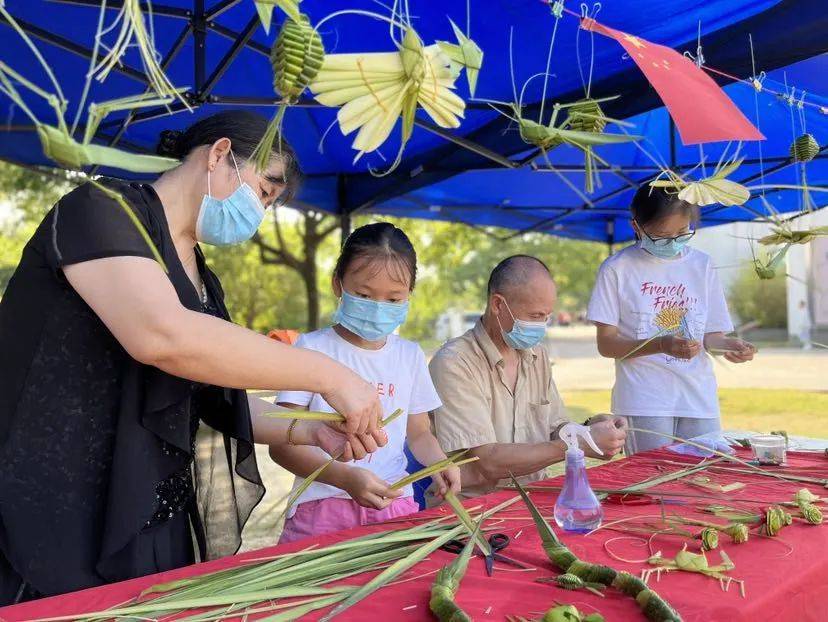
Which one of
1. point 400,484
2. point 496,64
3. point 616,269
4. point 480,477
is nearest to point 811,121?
point 496,64

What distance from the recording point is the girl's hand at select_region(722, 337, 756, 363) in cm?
269

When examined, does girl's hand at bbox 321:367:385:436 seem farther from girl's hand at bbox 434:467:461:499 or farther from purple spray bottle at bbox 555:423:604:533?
girl's hand at bbox 434:467:461:499

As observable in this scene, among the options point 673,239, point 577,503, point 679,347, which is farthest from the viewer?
point 673,239

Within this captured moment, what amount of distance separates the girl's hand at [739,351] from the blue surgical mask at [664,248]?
41cm

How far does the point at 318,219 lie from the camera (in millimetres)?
13281

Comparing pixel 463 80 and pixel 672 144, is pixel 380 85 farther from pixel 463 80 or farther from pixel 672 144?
pixel 672 144

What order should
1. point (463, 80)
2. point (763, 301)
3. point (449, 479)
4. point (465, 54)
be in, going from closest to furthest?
1. point (465, 54)
2. point (449, 479)
3. point (463, 80)
4. point (763, 301)

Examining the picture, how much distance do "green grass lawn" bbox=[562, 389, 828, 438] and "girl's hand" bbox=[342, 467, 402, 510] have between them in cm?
617

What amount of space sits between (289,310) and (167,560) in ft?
60.9

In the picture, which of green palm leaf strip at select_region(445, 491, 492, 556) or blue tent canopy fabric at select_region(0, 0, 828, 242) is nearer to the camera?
green palm leaf strip at select_region(445, 491, 492, 556)

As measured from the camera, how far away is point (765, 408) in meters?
9.21

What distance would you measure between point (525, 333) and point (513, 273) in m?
0.20

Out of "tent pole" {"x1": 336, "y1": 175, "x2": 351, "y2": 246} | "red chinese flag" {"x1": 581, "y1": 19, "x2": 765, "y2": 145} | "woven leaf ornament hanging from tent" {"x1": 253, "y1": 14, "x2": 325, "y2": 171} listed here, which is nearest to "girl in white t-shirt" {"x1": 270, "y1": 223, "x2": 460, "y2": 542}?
"red chinese flag" {"x1": 581, "y1": 19, "x2": 765, "y2": 145}

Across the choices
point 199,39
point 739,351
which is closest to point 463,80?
point 199,39
